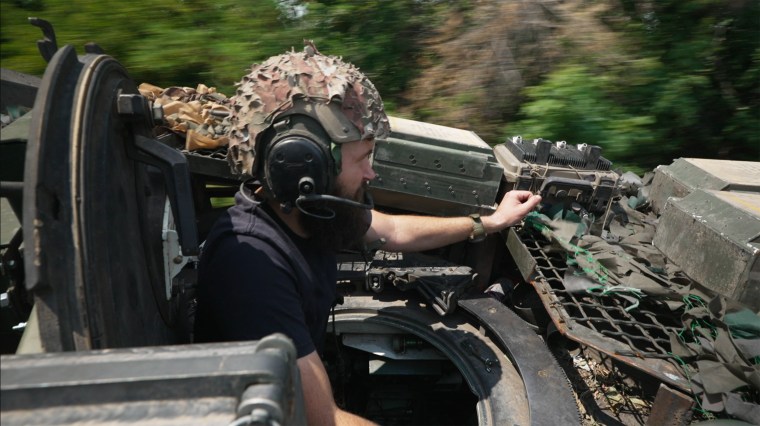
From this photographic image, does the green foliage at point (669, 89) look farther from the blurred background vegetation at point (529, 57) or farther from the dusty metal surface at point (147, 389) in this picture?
the dusty metal surface at point (147, 389)

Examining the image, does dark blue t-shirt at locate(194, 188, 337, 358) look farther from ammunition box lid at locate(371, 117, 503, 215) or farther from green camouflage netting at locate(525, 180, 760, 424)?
green camouflage netting at locate(525, 180, 760, 424)

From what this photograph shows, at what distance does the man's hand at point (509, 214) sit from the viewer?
2584mm

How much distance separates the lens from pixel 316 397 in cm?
158

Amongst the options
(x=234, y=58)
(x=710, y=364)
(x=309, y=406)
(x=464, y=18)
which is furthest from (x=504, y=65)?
(x=309, y=406)

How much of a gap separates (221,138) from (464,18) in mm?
3703

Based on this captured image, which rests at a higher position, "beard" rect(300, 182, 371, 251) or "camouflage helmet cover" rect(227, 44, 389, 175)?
"camouflage helmet cover" rect(227, 44, 389, 175)

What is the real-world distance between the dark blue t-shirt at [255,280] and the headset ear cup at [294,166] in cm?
15

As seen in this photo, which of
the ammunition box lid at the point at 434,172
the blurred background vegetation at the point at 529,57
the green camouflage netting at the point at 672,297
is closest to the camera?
the green camouflage netting at the point at 672,297

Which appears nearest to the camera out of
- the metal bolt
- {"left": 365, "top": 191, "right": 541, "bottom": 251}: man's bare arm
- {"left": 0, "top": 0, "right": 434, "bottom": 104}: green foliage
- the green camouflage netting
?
the metal bolt

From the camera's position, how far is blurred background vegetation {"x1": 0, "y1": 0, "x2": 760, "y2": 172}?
179 inches

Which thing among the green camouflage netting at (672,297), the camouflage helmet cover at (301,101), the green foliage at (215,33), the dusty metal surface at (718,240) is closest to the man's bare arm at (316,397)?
the camouflage helmet cover at (301,101)

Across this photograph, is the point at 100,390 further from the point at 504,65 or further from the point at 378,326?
the point at 504,65

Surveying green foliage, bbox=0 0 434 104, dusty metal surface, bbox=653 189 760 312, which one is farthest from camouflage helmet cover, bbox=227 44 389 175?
green foliage, bbox=0 0 434 104

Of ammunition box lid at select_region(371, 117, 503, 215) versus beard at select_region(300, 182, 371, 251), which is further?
ammunition box lid at select_region(371, 117, 503, 215)
